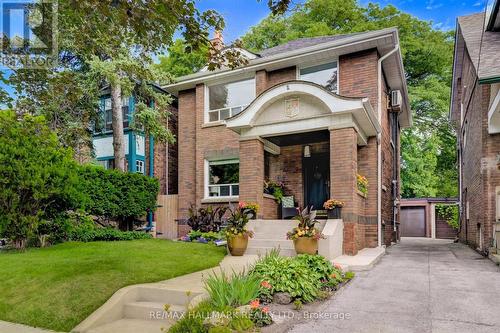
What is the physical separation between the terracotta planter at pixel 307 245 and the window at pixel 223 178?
17.9ft

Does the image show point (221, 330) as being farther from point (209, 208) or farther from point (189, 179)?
point (189, 179)

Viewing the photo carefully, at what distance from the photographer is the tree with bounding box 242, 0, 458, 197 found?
71.1 ft

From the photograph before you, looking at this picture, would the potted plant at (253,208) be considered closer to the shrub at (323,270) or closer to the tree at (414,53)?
the shrub at (323,270)

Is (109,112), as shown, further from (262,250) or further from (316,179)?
(262,250)

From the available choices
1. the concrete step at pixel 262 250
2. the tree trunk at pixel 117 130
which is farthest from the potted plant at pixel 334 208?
the tree trunk at pixel 117 130

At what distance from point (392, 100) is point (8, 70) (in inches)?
465

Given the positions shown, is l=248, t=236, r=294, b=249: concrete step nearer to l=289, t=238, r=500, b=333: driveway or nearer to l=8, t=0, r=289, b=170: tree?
l=289, t=238, r=500, b=333: driveway

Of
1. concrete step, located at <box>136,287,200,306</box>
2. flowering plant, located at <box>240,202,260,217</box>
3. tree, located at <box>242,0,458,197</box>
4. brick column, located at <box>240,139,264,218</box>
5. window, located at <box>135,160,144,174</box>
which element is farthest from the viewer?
tree, located at <box>242,0,458,197</box>

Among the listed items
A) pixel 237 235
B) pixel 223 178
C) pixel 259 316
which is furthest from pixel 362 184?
pixel 259 316

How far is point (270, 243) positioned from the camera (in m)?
8.19

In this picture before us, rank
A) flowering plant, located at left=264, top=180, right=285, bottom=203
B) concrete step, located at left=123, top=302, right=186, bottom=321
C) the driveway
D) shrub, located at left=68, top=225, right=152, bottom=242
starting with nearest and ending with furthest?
1. the driveway
2. concrete step, located at left=123, top=302, right=186, bottom=321
3. shrub, located at left=68, top=225, right=152, bottom=242
4. flowering plant, located at left=264, top=180, right=285, bottom=203

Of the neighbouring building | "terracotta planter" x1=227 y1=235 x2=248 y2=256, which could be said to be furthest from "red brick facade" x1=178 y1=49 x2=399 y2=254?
the neighbouring building

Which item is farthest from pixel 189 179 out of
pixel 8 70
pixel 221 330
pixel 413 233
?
pixel 413 233

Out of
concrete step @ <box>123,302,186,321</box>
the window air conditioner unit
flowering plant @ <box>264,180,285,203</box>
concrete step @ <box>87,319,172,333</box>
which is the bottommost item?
concrete step @ <box>87,319,172,333</box>
